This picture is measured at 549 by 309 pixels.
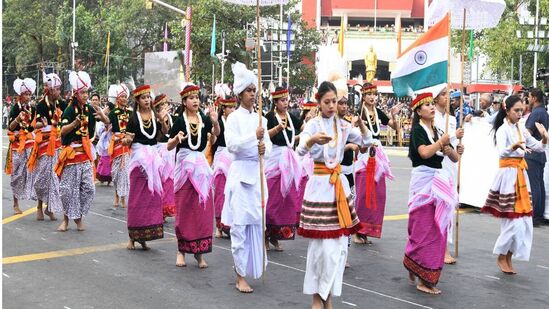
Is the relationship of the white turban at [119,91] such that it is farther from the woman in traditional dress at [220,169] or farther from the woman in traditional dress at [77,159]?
the woman in traditional dress at [220,169]

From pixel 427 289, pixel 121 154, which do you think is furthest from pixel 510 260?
pixel 121 154

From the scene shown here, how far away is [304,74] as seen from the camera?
41.0 meters

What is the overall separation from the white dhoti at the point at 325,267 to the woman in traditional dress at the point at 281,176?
3054 mm

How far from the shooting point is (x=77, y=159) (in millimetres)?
10188

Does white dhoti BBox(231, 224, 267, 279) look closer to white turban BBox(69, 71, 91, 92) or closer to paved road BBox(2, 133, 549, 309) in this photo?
paved road BBox(2, 133, 549, 309)

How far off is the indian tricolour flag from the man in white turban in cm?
159

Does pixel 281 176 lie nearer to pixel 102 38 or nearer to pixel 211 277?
pixel 211 277

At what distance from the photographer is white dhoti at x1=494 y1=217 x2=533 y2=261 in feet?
26.2

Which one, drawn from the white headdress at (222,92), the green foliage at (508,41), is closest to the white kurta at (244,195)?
the white headdress at (222,92)

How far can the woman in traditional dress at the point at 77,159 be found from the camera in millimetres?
10078

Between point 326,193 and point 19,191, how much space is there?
7.20 metres

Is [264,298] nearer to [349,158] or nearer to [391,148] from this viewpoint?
[349,158]

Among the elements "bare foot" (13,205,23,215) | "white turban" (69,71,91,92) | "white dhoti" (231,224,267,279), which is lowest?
"bare foot" (13,205,23,215)

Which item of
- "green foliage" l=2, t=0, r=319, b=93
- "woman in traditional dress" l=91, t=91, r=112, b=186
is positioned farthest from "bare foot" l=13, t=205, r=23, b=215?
"green foliage" l=2, t=0, r=319, b=93
